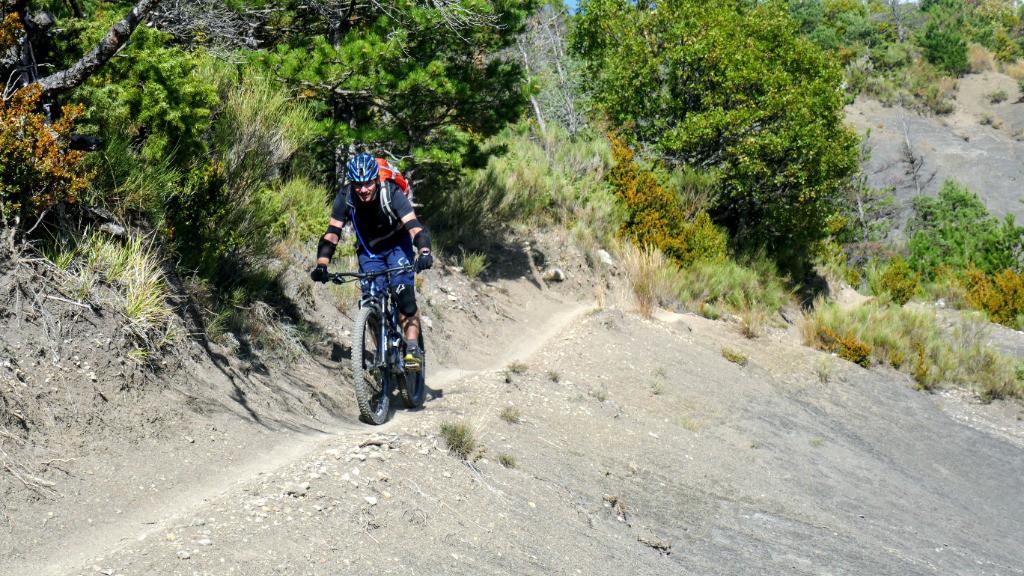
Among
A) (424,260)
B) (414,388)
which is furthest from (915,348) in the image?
(424,260)

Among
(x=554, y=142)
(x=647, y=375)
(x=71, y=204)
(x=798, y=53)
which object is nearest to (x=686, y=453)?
(x=647, y=375)

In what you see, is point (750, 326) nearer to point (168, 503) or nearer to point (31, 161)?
point (168, 503)

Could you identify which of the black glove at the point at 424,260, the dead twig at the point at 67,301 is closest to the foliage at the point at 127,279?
the dead twig at the point at 67,301

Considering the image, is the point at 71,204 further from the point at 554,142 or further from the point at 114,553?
the point at 554,142

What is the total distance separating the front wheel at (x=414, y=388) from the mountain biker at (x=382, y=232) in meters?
0.15

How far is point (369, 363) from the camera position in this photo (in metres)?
6.14

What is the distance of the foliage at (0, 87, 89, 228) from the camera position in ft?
16.0

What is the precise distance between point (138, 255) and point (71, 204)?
60 cm

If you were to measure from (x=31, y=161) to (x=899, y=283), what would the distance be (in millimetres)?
20642

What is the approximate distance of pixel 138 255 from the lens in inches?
221

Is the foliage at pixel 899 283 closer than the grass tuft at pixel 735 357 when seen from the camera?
No

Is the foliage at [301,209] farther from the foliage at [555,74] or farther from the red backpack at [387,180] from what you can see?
the foliage at [555,74]

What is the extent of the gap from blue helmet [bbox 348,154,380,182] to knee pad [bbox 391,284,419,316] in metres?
0.93

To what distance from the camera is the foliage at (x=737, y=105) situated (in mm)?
17391
